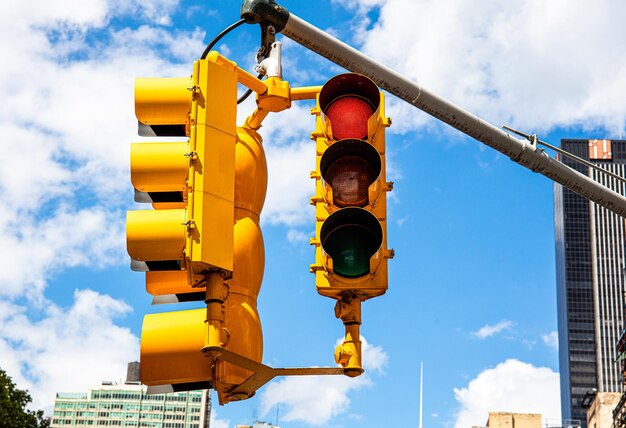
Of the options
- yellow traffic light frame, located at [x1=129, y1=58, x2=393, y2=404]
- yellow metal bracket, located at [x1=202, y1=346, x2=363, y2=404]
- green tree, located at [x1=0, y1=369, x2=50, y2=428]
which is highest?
green tree, located at [x1=0, y1=369, x2=50, y2=428]

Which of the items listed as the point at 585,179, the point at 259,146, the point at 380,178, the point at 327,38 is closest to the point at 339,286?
the point at 380,178

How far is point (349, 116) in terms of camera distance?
295 inches

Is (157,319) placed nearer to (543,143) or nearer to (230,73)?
(230,73)

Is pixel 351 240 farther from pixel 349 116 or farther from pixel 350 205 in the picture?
pixel 349 116

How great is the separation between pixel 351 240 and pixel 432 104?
2.56 metres

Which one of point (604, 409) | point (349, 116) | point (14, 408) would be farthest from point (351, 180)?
point (604, 409)

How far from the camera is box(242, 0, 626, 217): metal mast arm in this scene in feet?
27.6

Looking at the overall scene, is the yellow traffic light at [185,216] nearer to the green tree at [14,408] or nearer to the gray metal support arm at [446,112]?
the gray metal support arm at [446,112]

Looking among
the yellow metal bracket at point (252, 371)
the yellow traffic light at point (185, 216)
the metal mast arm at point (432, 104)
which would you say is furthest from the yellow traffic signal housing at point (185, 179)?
the metal mast arm at point (432, 104)

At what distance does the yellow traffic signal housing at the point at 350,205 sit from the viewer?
701 centimetres

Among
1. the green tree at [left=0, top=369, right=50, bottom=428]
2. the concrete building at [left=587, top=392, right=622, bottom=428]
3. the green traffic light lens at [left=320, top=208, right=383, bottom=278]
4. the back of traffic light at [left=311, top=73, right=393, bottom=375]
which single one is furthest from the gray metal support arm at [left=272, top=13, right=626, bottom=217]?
the concrete building at [left=587, top=392, right=622, bottom=428]

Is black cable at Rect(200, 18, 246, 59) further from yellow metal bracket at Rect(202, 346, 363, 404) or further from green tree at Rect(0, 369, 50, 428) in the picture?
green tree at Rect(0, 369, 50, 428)

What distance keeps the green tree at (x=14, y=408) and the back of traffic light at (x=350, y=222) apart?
41.8 m

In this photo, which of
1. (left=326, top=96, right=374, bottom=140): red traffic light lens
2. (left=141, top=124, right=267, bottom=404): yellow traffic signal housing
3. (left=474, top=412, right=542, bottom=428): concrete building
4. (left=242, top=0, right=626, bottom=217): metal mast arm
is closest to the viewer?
(left=141, top=124, right=267, bottom=404): yellow traffic signal housing
